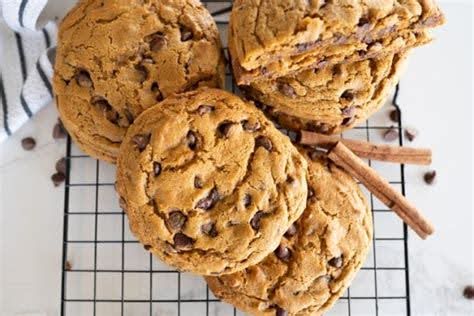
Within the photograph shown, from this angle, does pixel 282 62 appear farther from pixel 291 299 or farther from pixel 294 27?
pixel 291 299

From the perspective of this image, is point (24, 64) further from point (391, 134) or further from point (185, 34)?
point (391, 134)

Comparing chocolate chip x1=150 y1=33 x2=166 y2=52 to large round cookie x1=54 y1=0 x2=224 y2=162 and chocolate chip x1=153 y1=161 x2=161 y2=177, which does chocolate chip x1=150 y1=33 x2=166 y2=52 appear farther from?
chocolate chip x1=153 y1=161 x2=161 y2=177

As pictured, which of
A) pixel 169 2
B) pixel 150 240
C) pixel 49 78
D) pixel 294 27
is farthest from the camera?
pixel 49 78

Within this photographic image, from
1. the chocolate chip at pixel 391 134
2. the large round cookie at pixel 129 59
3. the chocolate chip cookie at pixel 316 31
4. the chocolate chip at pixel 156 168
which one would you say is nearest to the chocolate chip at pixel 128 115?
the large round cookie at pixel 129 59

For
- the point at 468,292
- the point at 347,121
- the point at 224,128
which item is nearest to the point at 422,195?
the point at 468,292

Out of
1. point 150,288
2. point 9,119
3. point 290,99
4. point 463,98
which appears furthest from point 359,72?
point 9,119

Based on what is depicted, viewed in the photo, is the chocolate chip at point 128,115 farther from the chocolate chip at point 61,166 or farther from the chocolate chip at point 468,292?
the chocolate chip at point 468,292
